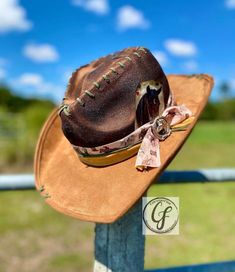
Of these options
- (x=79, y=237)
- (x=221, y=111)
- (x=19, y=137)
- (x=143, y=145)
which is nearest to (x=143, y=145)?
(x=143, y=145)

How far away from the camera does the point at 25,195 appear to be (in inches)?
205

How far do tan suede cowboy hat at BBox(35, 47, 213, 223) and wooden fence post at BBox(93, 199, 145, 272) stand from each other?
0.14 meters

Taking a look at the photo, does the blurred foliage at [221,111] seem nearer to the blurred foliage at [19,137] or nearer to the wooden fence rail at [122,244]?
the blurred foliage at [19,137]

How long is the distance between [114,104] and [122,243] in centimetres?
32

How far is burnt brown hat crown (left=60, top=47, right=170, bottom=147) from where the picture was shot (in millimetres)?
807

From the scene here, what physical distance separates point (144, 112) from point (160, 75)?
0.08m

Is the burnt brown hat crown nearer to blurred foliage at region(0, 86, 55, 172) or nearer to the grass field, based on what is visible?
the grass field

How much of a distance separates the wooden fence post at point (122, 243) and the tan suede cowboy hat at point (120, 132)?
14 centimetres

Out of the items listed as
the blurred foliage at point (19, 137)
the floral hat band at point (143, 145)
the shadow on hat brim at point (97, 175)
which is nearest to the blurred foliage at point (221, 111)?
the blurred foliage at point (19, 137)

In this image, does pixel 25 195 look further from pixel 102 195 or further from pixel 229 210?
pixel 102 195

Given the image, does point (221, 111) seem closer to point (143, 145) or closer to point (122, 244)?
point (122, 244)

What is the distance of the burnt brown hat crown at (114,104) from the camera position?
2.65 ft

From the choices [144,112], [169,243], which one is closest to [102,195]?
[144,112]

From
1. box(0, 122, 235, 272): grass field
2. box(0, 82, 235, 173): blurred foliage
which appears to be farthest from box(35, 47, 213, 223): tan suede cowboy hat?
box(0, 122, 235, 272): grass field
